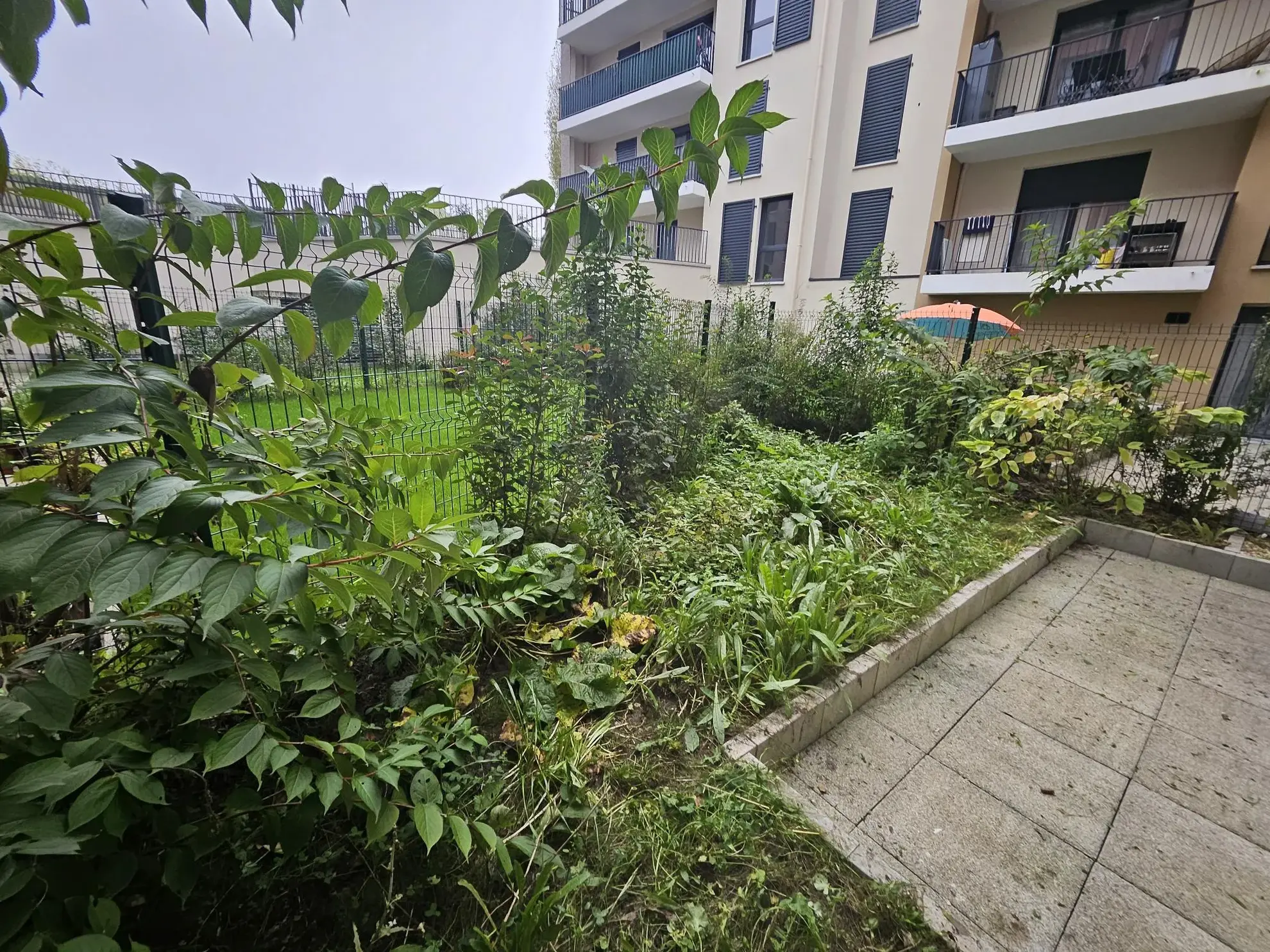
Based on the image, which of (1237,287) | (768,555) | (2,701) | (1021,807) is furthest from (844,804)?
(1237,287)

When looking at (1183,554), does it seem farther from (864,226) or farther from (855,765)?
(864,226)

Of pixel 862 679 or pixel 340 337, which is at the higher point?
pixel 340 337

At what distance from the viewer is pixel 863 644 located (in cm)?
235

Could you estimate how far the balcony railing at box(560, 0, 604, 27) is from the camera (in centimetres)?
1448

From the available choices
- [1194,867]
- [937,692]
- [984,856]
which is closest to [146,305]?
[984,856]

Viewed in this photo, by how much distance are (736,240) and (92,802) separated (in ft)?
44.3

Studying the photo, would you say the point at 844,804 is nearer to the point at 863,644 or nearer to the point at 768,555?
the point at 863,644

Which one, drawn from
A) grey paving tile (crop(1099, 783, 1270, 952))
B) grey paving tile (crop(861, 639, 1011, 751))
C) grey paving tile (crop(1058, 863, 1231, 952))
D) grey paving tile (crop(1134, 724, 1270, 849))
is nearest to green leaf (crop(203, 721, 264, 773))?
grey paving tile (crop(1058, 863, 1231, 952))

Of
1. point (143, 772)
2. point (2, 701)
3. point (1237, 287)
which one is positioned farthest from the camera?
point (1237, 287)

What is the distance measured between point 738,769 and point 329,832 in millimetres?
1192

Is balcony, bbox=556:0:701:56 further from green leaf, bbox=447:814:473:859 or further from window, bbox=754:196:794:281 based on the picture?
green leaf, bbox=447:814:473:859

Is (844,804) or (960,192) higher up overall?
(960,192)

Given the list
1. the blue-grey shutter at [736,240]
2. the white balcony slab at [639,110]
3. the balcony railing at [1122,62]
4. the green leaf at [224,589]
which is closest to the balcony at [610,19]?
the white balcony slab at [639,110]

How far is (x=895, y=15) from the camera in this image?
975 centimetres
